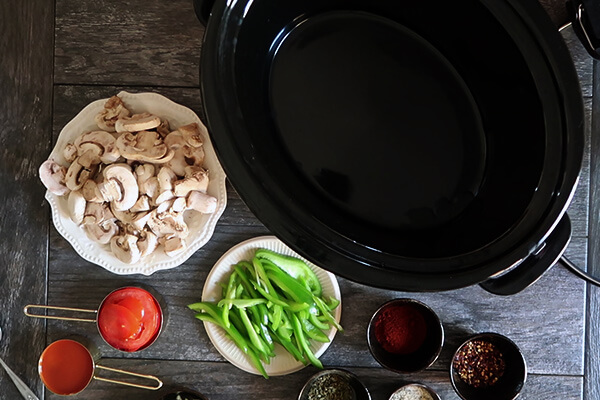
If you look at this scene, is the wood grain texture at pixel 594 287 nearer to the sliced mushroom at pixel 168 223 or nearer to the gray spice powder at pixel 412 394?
the gray spice powder at pixel 412 394

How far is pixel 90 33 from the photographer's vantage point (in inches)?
45.3

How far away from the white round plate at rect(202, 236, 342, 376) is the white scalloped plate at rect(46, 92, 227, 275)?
66mm

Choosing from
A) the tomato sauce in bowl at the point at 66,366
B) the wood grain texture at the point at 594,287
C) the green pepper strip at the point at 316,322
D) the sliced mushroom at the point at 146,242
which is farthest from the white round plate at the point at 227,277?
the wood grain texture at the point at 594,287

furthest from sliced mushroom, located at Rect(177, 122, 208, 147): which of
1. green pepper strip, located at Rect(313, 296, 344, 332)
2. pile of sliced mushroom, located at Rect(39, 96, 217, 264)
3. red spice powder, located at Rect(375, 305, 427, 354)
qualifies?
red spice powder, located at Rect(375, 305, 427, 354)

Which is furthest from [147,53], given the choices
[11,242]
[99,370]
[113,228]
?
[99,370]

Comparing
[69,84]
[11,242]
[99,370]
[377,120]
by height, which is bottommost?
[99,370]

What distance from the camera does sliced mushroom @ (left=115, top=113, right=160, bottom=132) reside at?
3.47 ft

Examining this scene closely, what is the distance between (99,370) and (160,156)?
1.42ft

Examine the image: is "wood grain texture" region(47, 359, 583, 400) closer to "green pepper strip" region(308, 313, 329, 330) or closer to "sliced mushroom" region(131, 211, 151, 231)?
"green pepper strip" region(308, 313, 329, 330)

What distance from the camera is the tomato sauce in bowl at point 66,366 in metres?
1.12

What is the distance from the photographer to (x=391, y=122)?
87cm

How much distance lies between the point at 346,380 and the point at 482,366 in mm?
243

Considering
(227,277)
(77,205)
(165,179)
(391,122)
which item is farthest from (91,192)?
(391,122)

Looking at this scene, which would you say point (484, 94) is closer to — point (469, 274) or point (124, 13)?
point (469, 274)
